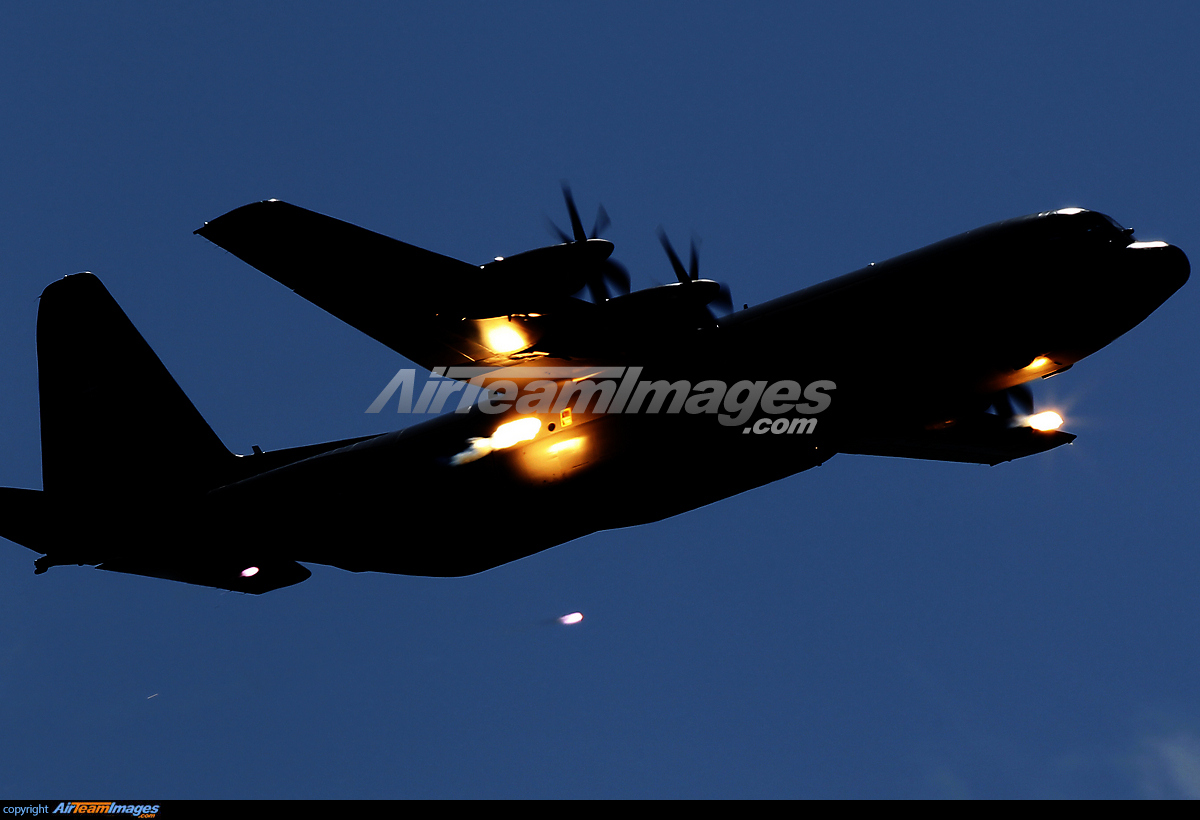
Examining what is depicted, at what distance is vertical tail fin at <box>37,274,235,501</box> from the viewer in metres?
22.4

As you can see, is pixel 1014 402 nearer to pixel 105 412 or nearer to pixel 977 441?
pixel 977 441

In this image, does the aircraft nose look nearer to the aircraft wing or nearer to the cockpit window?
the cockpit window

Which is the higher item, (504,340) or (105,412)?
(105,412)

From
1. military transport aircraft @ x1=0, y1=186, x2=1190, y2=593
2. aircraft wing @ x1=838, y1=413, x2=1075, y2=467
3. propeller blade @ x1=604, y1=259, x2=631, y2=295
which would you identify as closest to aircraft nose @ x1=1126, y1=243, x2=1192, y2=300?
military transport aircraft @ x1=0, y1=186, x2=1190, y2=593

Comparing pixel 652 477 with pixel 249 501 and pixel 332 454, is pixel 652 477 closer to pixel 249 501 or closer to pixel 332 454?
pixel 332 454

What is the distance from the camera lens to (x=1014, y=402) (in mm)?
25109

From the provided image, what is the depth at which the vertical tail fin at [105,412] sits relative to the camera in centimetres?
2236

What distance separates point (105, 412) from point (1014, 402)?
21849 mm

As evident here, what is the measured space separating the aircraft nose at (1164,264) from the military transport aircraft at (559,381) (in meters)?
0.05

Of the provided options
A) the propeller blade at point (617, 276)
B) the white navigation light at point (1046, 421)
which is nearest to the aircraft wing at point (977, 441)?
the white navigation light at point (1046, 421)

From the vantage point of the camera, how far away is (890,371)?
20625 mm

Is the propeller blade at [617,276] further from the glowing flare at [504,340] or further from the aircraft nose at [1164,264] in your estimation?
the aircraft nose at [1164,264]

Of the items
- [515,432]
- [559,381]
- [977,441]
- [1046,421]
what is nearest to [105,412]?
[515,432]
